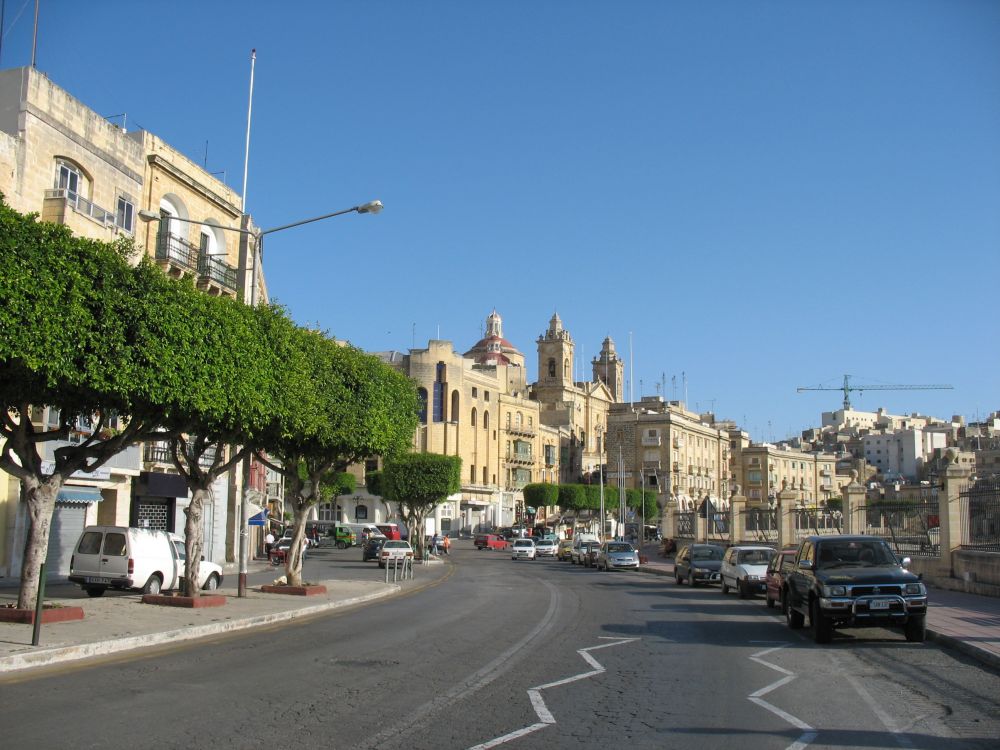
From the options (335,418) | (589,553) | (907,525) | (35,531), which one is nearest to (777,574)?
(907,525)

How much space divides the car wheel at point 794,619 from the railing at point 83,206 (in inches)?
856

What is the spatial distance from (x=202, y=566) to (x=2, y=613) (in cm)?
928

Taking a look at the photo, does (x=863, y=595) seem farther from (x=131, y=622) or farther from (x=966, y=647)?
(x=131, y=622)

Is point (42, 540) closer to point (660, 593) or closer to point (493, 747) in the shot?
point (493, 747)

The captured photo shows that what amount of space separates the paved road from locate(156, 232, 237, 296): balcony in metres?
18.3

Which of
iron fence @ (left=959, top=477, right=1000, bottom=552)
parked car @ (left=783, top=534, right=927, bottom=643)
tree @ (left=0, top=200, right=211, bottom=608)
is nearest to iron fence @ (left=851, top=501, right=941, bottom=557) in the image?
iron fence @ (left=959, top=477, right=1000, bottom=552)

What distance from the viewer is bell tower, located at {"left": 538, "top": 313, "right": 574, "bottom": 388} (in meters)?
122

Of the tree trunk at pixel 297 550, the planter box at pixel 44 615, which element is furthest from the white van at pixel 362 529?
the planter box at pixel 44 615

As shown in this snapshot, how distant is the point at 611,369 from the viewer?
143 metres

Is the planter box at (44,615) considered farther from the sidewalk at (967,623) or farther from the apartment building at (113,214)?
the sidewalk at (967,623)

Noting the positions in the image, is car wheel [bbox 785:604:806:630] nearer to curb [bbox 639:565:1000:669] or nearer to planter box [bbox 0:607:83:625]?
curb [bbox 639:565:1000:669]

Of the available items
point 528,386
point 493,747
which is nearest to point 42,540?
point 493,747

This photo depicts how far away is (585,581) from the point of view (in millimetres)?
37375

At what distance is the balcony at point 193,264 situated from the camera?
32688 millimetres
